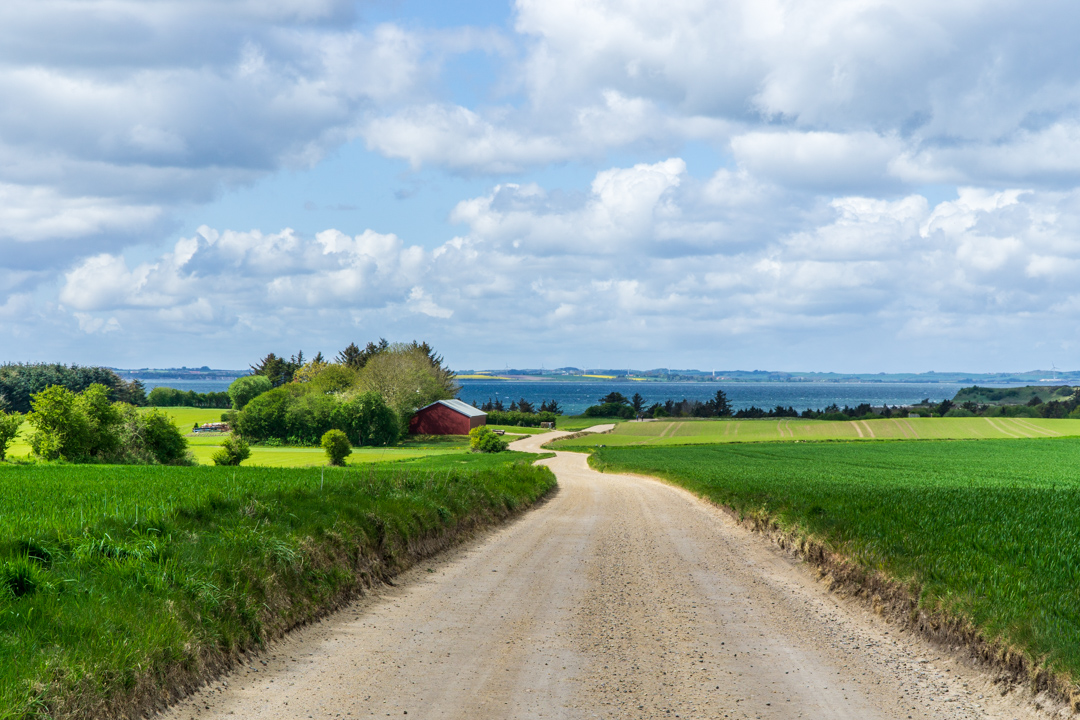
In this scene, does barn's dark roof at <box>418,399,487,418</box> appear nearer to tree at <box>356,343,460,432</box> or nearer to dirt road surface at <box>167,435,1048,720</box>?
tree at <box>356,343,460,432</box>

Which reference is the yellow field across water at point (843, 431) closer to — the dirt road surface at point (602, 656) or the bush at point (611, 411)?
the bush at point (611, 411)

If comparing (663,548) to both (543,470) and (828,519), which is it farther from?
(543,470)

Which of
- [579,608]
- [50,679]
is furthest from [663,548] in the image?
[50,679]

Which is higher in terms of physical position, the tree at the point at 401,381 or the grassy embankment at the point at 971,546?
the tree at the point at 401,381

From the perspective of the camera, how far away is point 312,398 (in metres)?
89.6

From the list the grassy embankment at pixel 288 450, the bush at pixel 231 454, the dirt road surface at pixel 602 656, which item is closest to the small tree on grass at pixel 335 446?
the grassy embankment at pixel 288 450

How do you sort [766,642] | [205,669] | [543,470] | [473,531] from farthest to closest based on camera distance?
[543,470] → [473,531] → [766,642] → [205,669]

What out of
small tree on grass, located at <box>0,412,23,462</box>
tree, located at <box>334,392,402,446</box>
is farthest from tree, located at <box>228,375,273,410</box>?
small tree on grass, located at <box>0,412,23,462</box>

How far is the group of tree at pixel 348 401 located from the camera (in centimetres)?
8719

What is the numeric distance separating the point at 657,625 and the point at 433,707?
3.75 meters

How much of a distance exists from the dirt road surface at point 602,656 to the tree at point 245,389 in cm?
11969

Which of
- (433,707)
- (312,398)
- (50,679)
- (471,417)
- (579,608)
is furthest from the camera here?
(471,417)

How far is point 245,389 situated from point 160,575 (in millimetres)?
125619

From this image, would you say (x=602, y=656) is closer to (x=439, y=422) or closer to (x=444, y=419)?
(x=444, y=419)
